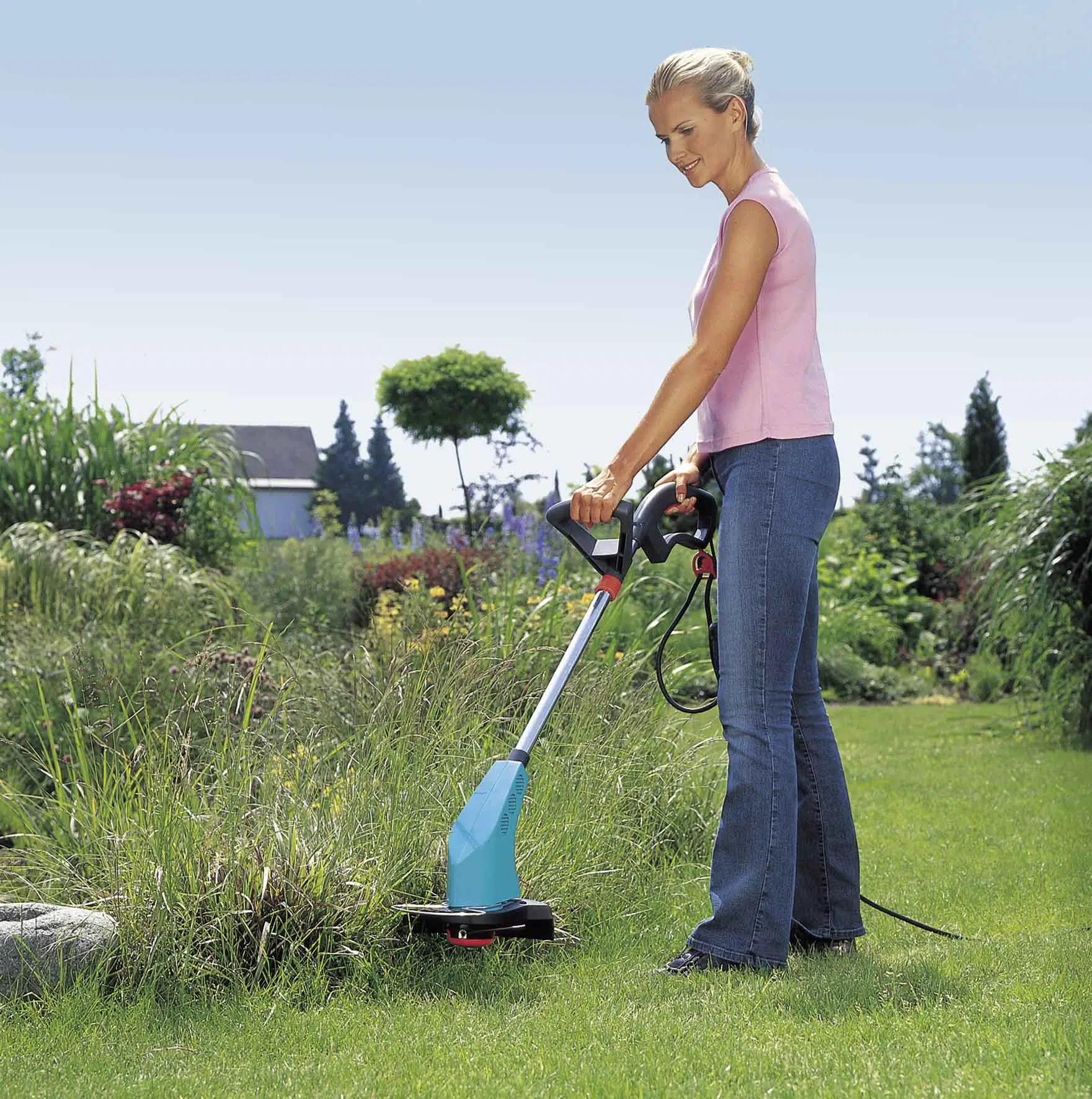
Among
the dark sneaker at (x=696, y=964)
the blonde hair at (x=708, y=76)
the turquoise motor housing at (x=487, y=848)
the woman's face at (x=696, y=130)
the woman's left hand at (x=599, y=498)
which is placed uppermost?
the blonde hair at (x=708, y=76)

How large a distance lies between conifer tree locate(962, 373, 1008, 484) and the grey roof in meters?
31.2

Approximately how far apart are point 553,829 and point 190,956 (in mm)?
1070

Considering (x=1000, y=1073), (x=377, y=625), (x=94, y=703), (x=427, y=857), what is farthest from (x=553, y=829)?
(x=377, y=625)

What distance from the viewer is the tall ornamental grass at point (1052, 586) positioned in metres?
7.11

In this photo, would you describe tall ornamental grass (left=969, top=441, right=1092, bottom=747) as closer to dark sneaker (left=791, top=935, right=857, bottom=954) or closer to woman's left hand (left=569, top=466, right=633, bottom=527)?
dark sneaker (left=791, top=935, right=857, bottom=954)

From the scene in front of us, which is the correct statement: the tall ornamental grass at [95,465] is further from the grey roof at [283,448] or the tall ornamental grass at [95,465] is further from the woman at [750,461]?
the grey roof at [283,448]

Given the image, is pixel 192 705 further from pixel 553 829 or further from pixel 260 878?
pixel 553 829

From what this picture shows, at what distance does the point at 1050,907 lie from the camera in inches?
147

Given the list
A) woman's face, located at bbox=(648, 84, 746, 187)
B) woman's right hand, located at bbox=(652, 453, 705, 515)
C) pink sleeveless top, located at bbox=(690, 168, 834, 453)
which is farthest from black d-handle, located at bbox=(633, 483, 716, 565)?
woman's face, located at bbox=(648, 84, 746, 187)

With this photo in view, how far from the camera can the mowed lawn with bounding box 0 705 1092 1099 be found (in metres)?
2.17

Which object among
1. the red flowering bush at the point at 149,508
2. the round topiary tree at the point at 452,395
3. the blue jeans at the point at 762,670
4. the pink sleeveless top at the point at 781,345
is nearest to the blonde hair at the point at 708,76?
the pink sleeveless top at the point at 781,345

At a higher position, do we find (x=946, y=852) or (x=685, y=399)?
(x=685, y=399)

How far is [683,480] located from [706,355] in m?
0.44

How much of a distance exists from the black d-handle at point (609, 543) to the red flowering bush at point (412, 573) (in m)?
5.42
